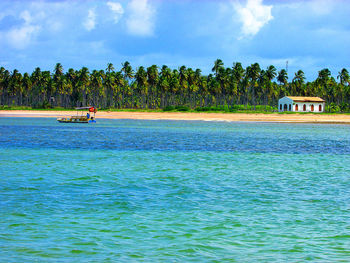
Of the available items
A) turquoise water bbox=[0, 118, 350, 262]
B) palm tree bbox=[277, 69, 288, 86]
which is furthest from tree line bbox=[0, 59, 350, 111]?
turquoise water bbox=[0, 118, 350, 262]

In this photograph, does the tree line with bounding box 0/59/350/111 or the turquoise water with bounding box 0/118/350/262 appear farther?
the tree line with bounding box 0/59/350/111

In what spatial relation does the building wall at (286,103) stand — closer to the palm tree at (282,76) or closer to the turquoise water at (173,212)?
the palm tree at (282,76)

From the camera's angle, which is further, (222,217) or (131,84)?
(131,84)

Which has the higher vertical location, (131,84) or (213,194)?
(131,84)

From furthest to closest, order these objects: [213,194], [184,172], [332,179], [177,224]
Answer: [184,172] < [332,179] < [213,194] < [177,224]

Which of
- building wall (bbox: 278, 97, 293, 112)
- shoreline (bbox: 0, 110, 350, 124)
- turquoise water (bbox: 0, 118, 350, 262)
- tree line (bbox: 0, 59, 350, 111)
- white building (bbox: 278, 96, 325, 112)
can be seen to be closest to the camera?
turquoise water (bbox: 0, 118, 350, 262)

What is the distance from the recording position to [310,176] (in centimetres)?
2161

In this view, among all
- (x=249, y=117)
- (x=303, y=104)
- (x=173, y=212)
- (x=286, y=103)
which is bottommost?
(x=173, y=212)

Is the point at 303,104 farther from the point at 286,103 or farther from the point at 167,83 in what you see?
the point at 167,83

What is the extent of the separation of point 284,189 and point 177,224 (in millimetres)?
7049

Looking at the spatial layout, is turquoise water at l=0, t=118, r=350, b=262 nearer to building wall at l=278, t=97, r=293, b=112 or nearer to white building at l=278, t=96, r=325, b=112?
white building at l=278, t=96, r=325, b=112

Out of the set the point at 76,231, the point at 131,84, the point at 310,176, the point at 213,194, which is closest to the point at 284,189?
the point at 213,194

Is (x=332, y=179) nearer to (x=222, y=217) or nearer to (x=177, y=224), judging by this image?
(x=222, y=217)

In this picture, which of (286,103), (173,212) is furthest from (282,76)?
(173,212)
